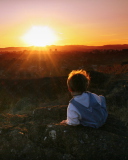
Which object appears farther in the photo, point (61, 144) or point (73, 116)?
point (73, 116)

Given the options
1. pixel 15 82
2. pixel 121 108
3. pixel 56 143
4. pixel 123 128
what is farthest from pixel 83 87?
pixel 15 82

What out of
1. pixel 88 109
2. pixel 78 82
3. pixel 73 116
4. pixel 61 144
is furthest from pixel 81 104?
pixel 61 144

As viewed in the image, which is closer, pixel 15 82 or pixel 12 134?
pixel 12 134

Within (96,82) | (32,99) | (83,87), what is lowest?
(32,99)

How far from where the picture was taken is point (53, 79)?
461 inches

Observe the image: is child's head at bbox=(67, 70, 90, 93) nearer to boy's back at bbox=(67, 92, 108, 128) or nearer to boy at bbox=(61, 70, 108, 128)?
boy at bbox=(61, 70, 108, 128)

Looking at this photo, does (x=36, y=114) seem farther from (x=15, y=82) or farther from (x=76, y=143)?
(x=15, y=82)

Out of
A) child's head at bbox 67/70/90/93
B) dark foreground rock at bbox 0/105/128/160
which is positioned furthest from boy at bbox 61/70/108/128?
dark foreground rock at bbox 0/105/128/160

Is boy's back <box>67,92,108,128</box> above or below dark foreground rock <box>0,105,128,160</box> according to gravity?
above

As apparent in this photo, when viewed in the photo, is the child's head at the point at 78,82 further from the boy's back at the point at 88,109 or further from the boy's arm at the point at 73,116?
the boy's arm at the point at 73,116

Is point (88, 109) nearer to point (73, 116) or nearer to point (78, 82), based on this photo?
point (73, 116)

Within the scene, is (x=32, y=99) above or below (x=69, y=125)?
below

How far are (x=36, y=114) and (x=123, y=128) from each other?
2.22 m

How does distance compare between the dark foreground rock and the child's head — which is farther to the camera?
the child's head
